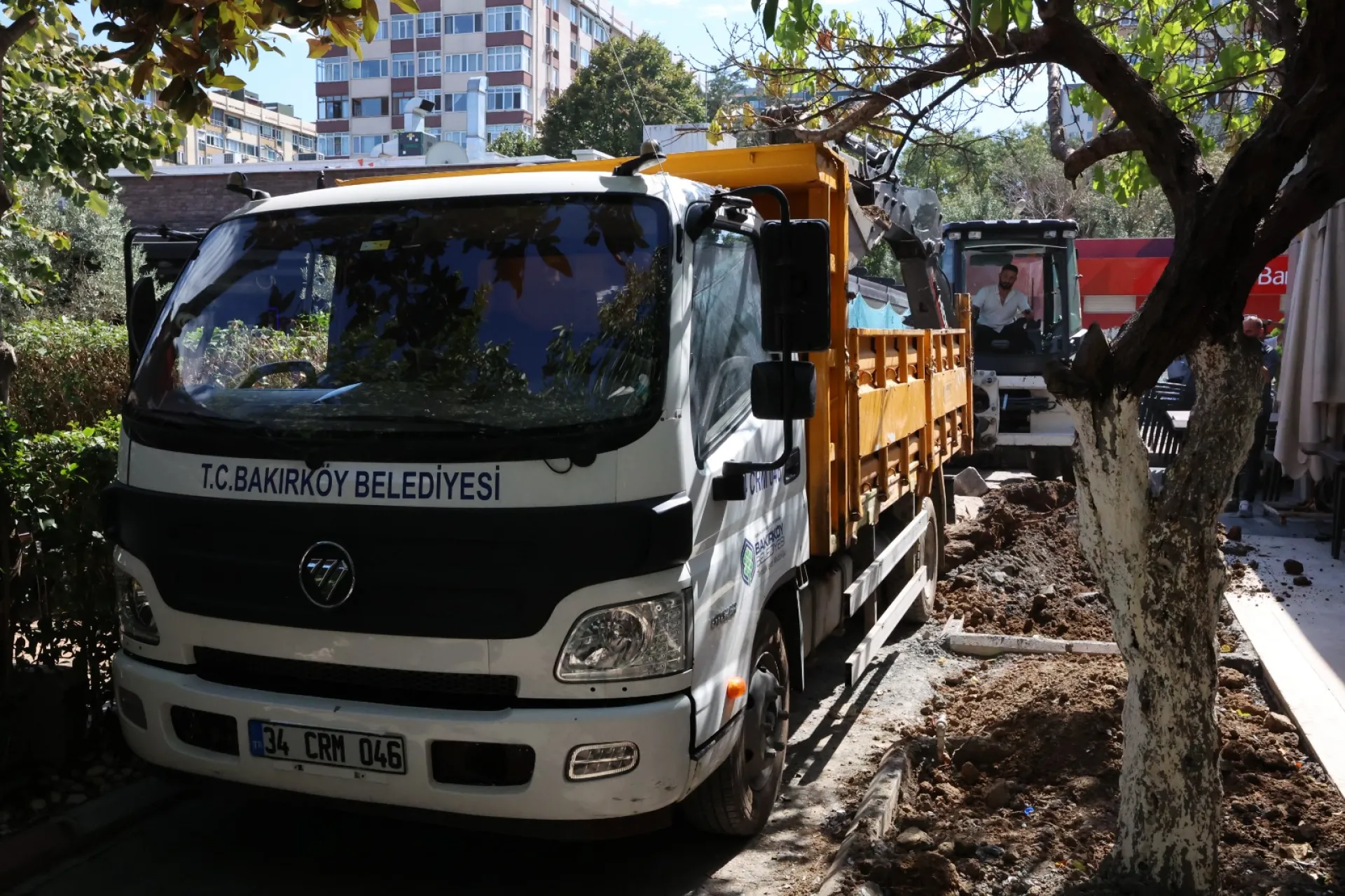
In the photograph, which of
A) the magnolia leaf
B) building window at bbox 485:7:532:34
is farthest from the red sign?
building window at bbox 485:7:532:34

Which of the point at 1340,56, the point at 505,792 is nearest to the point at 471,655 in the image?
the point at 505,792

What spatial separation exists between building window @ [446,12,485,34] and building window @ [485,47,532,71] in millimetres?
1675

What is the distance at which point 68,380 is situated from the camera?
36.7 feet

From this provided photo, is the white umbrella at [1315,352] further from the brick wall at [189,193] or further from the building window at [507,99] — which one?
the building window at [507,99]

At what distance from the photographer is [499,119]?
73.8 meters

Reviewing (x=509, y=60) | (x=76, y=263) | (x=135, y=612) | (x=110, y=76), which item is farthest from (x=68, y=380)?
(x=509, y=60)

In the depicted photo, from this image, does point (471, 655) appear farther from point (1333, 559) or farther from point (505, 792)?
point (1333, 559)

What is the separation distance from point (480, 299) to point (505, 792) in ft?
4.92

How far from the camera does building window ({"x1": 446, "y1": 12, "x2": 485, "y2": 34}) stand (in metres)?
73.2

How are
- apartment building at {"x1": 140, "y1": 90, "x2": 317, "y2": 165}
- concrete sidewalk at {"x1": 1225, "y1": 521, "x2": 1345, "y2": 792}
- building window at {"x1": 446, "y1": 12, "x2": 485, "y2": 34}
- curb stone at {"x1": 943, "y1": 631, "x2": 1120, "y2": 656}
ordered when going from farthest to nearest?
apartment building at {"x1": 140, "y1": 90, "x2": 317, "y2": 165}, building window at {"x1": 446, "y1": 12, "x2": 485, "y2": 34}, curb stone at {"x1": 943, "y1": 631, "x2": 1120, "y2": 656}, concrete sidewalk at {"x1": 1225, "y1": 521, "x2": 1345, "y2": 792}

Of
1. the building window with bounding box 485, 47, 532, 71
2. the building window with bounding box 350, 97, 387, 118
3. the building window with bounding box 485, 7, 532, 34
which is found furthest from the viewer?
the building window with bounding box 350, 97, 387, 118

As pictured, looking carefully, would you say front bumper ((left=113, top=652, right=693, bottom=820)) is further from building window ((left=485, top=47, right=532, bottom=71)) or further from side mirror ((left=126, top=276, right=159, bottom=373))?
building window ((left=485, top=47, right=532, bottom=71))

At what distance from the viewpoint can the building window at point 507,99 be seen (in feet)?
240

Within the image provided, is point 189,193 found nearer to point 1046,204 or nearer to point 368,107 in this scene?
point 1046,204
